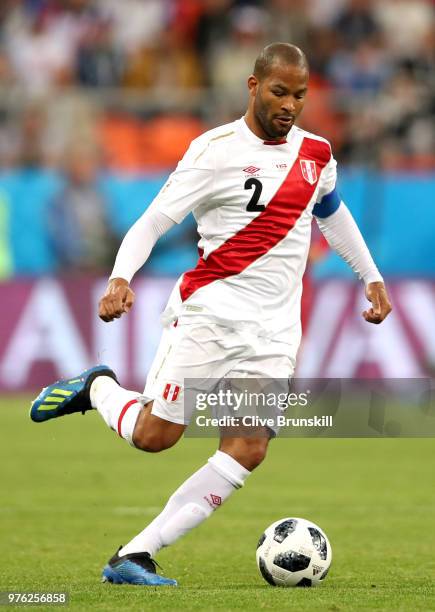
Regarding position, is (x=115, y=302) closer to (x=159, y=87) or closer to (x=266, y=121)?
(x=266, y=121)

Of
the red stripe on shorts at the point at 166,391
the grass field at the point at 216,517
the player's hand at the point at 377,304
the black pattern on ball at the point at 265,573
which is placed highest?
the player's hand at the point at 377,304

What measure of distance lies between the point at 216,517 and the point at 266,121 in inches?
146

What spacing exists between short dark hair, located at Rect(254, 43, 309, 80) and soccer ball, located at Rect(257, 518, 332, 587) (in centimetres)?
213

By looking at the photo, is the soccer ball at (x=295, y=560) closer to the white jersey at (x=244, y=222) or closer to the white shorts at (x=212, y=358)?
the white shorts at (x=212, y=358)

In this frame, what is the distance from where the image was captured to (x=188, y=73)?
18109 millimetres

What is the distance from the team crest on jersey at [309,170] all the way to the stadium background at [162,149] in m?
8.17

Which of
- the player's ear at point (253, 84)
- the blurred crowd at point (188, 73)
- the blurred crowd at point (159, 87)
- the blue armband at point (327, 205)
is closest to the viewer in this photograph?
the player's ear at point (253, 84)

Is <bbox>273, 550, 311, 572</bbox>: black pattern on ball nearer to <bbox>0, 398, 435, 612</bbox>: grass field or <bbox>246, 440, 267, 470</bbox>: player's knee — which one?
<bbox>0, 398, 435, 612</bbox>: grass field

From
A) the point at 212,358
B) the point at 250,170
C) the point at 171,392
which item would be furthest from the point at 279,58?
the point at 171,392


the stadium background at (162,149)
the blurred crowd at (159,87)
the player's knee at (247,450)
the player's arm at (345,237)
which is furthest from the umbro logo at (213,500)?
the blurred crowd at (159,87)

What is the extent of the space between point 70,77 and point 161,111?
1.80m

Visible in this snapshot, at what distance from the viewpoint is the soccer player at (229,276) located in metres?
6.26

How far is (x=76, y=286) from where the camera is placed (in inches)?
621

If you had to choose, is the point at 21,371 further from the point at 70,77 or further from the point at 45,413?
the point at 45,413
